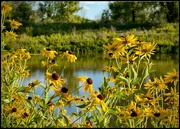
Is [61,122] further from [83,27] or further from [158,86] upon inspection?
[83,27]

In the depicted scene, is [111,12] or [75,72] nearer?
[75,72]

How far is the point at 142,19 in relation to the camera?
2250 cm

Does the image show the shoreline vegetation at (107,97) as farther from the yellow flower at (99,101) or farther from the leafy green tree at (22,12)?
the leafy green tree at (22,12)

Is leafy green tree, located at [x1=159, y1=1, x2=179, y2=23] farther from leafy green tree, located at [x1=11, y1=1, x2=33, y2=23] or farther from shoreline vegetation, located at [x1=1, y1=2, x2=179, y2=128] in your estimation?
shoreline vegetation, located at [x1=1, y1=2, x2=179, y2=128]

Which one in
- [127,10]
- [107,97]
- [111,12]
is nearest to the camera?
[107,97]

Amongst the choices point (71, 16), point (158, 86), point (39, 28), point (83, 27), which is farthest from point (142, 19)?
point (158, 86)

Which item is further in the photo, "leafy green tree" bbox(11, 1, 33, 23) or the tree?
the tree

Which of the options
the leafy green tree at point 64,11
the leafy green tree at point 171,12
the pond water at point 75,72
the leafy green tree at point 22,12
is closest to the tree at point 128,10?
the leafy green tree at point 171,12

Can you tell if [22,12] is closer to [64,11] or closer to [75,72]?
[64,11]

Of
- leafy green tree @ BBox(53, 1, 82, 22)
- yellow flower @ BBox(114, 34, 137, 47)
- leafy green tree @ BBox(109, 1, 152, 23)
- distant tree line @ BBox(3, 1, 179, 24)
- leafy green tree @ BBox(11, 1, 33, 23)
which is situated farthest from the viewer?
leafy green tree @ BBox(53, 1, 82, 22)

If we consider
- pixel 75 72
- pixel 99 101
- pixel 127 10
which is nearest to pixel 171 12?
pixel 127 10

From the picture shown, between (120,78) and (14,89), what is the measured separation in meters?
0.61

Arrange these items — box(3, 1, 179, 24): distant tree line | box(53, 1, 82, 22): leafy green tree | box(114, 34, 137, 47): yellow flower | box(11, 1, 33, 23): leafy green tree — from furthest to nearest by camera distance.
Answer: box(53, 1, 82, 22): leafy green tree, box(3, 1, 179, 24): distant tree line, box(11, 1, 33, 23): leafy green tree, box(114, 34, 137, 47): yellow flower

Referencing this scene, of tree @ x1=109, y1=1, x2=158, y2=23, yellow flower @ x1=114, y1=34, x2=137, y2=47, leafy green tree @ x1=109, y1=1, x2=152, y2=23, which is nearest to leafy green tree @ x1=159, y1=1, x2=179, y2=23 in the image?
tree @ x1=109, y1=1, x2=158, y2=23
